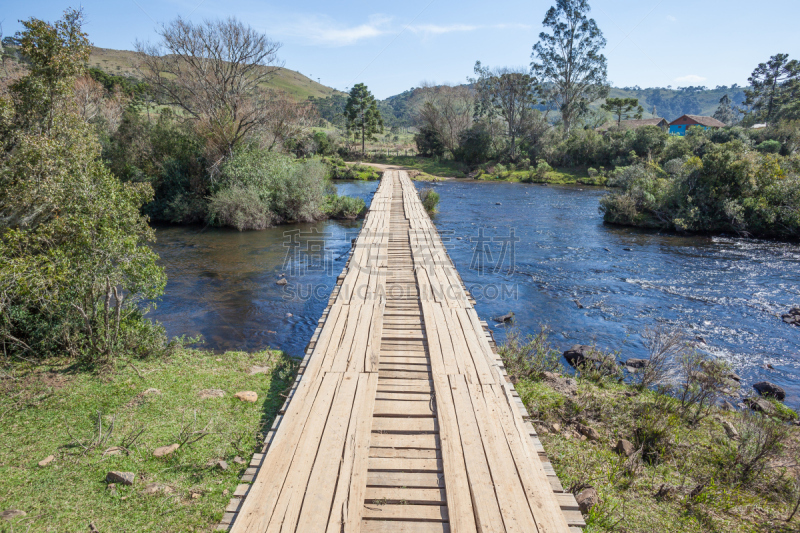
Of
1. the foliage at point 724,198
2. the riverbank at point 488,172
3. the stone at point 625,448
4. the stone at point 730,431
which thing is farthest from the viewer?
the riverbank at point 488,172

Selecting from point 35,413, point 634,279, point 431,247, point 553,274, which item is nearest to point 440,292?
point 431,247

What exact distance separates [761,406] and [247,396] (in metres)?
8.05

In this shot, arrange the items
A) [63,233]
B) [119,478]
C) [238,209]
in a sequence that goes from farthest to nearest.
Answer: [238,209]
[63,233]
[119,478]

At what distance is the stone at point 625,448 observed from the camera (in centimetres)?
525

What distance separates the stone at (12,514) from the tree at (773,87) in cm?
6402

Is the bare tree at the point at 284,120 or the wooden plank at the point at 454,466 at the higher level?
the bare tree at the point at 284,120

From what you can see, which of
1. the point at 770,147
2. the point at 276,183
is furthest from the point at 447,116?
the point at 276,183

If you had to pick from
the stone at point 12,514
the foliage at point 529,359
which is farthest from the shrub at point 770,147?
the stone at point 12,514

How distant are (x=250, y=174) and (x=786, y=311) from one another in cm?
2078

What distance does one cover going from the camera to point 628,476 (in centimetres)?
477

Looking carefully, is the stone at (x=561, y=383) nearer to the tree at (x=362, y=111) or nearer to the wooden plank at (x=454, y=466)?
the wooden plank at (x=454, y=466)

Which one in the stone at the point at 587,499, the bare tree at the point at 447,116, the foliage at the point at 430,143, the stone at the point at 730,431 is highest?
the bare tree at the point at 447,116

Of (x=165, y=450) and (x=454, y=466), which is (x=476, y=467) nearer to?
(x=454, y=466)

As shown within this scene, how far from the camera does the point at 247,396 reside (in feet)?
20.3
